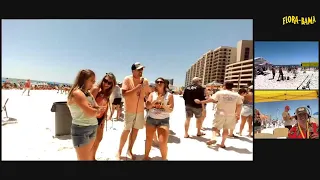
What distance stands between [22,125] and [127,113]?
411cm

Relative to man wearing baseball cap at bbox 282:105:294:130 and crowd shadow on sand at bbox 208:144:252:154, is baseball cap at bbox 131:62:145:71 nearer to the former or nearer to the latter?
crowd shadow on sand at bbox 208:144:252:154

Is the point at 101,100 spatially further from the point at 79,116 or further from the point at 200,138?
the point at 200,138

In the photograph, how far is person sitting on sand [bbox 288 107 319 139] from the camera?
3652 millimetres

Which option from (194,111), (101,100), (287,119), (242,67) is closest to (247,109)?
(287,119)

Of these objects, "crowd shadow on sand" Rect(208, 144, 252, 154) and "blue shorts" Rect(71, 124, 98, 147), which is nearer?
"blue shorts" Rect(71, 124, 98, 147)

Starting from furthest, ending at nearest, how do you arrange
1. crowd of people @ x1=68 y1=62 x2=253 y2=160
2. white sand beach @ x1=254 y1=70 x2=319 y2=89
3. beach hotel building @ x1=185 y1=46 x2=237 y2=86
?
beach hotel building @ x1=185 y1=46 x2=237 y2=86 → white sand beach @ x1=254 y1=70 x2=319 y2=89 → crowd of people @ x1=68 y1=62 x2=253 y2=160

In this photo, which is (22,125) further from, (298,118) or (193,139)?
(298,118)

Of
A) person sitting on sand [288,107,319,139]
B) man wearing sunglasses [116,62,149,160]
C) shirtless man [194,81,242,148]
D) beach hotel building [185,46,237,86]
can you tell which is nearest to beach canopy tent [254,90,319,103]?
shirtless man [194,81,242,148]

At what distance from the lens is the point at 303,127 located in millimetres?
3709

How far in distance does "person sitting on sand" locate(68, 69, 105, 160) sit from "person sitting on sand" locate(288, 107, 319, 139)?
3518mm

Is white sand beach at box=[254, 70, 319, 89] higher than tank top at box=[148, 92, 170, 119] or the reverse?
higher

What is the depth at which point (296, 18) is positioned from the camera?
10.7ft

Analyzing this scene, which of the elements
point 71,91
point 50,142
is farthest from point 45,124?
point 71,91
